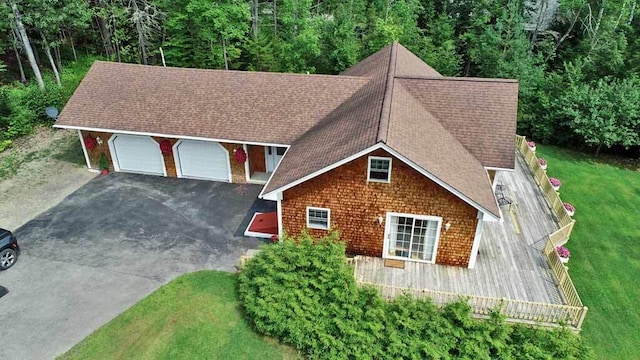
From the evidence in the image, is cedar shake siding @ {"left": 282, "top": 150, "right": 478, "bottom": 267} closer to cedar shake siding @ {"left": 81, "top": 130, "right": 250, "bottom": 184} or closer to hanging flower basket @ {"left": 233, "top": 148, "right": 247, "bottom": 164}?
hanging flower basket @ {"left": 233, "top": 148, "right": 247, "bottom": 164}

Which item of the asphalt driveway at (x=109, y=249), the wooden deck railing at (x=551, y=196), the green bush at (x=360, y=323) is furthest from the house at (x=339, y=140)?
the wooden deck railing at (x=551, y=196)

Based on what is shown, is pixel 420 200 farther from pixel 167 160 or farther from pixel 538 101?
pixel 538 101

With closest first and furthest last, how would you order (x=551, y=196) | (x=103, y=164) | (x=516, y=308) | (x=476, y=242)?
(x=516, y=308) → (x=476, y=242) → (x=551, y=196) → (x=103, y=164)

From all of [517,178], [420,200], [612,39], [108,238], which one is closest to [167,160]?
[108,238]

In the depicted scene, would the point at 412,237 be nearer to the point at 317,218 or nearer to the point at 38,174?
the point at 317,218

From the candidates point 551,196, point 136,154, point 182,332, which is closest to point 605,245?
point 551,196

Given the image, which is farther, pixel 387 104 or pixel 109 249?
pixel 109 249
